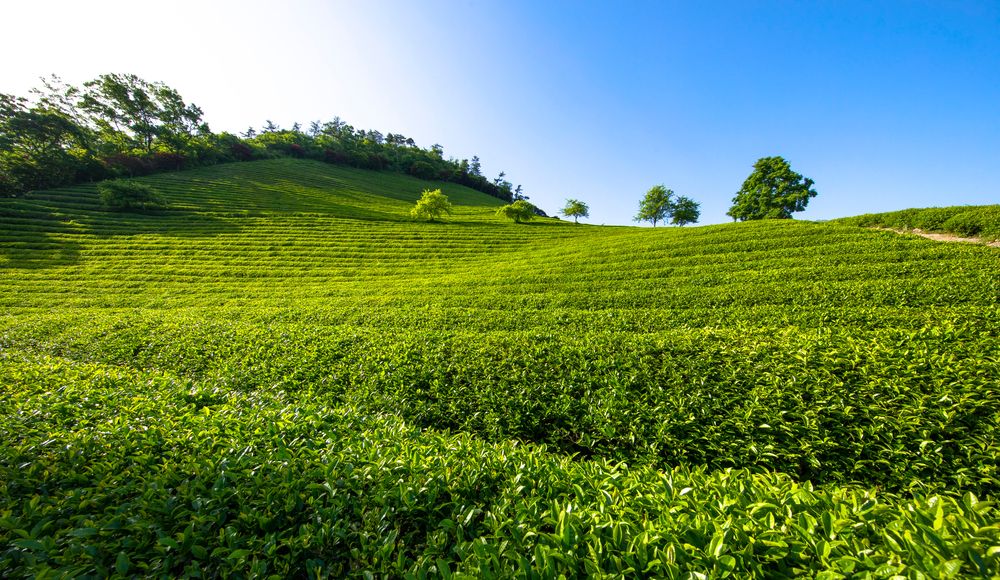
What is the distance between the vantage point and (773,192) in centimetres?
4066

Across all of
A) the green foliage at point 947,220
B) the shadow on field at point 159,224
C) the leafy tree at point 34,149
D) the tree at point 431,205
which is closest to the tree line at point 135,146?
the leafy tree at point 34,149

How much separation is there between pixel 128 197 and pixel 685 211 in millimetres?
76543

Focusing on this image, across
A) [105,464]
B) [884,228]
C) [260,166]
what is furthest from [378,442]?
[260,166]

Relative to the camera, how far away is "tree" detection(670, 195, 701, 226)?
179 feet

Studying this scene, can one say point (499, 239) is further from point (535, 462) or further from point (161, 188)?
point (161, 188)

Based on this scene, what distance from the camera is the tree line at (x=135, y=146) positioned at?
3888 cm

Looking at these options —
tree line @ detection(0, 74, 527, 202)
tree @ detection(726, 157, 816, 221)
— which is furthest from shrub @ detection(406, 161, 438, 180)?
tree @ detection(726, 157, 816, 221)

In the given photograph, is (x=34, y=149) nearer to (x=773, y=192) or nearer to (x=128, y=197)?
(x=128, y=197)

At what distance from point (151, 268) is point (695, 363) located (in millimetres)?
36232

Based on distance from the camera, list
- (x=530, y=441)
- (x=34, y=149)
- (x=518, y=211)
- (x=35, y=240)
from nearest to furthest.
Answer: (x=530, y=441), (x=35, y=240), (x=34, y=149), (x=518, y=211)

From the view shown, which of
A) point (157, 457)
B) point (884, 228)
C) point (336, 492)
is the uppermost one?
point (884, 228)

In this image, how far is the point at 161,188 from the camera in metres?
41.8

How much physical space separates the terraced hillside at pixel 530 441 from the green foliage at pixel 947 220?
13.5 ft

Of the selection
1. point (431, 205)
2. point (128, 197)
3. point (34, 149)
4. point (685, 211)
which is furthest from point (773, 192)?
point (34, 149)
